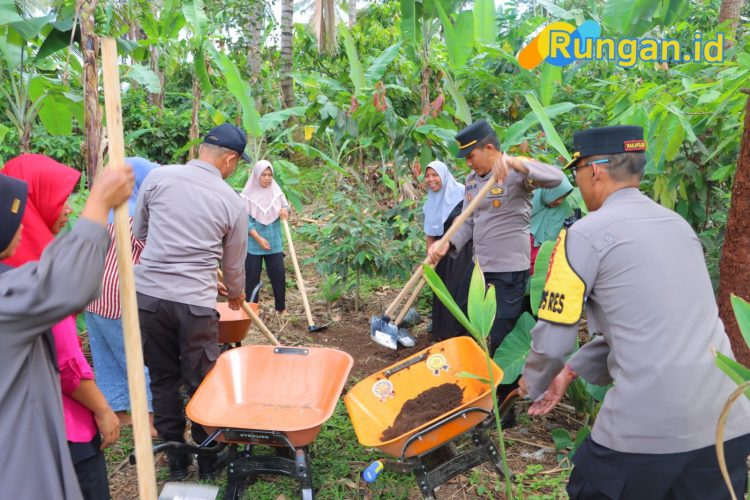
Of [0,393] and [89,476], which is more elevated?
[0,393]

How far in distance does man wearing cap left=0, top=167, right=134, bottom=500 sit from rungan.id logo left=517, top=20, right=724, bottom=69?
14.8ft

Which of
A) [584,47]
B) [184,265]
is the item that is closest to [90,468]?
[184,265]

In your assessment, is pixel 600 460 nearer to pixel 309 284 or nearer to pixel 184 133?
pixel 309 284

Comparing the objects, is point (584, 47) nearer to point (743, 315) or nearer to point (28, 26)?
point (28, 26)

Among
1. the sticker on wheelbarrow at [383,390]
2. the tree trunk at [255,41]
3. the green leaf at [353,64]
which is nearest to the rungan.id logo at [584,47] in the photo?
the green leaf at [353,64]

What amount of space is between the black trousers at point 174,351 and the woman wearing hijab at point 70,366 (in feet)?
2.56

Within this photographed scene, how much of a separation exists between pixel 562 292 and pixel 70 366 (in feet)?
4.93

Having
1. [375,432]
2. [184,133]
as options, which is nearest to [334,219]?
[375,432]

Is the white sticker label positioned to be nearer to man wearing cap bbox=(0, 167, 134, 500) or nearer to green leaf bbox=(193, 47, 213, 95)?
man wearing cap bbox=(0, 167, 134, 500)

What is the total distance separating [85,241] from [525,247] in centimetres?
274

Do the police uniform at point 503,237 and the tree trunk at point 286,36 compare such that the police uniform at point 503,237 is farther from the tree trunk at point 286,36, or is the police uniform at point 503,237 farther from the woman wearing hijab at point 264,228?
the tree trunk at point 286,36

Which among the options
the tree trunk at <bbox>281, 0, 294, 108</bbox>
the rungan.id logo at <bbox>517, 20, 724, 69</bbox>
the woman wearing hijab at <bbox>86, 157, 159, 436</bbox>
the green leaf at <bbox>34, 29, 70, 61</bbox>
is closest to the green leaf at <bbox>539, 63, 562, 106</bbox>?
the rungan.id logo at <bbox>517, 20, 724, 69</bbox>

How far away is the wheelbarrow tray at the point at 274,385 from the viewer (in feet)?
9.18

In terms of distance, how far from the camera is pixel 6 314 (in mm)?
1258
